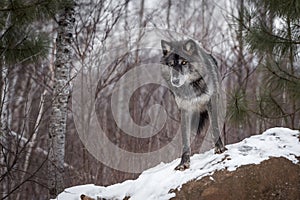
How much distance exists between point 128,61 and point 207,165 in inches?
200

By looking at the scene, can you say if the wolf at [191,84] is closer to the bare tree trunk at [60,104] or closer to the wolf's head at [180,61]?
the wolf's head at [180,61]

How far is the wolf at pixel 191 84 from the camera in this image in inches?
153

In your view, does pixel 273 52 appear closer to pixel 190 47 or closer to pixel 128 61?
pixel 190 47

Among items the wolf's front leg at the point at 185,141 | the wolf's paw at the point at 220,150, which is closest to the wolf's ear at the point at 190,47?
the wolf's front leg at the point at 185,141

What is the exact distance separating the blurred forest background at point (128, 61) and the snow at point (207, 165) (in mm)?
1024

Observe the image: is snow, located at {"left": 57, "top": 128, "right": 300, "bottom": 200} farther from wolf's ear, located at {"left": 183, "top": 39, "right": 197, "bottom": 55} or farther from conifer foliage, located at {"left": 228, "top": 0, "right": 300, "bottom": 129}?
conifer foliage, located at {"left": 228, "top": 0, "right": 300, "bottom": 129}

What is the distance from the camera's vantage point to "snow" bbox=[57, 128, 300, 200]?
3840mm

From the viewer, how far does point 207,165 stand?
394cm

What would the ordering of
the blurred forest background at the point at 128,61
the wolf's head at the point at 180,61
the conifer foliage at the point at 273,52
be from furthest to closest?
the conifer foliage at the point at 273,52, the blurred forest background at the point at 128,61, the wolf's head at the point at 180,61

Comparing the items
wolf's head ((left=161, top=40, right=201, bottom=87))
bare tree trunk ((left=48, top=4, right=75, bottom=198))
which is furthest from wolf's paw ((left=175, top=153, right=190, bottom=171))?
bare tree trunk ((left=48, top=4, right=75, bottom=198))

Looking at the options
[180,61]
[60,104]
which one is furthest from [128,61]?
[180,61]

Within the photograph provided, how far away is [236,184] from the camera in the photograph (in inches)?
143

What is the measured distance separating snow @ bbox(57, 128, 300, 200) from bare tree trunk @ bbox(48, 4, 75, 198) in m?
1.15

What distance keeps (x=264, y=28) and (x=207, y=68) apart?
7.43ft
